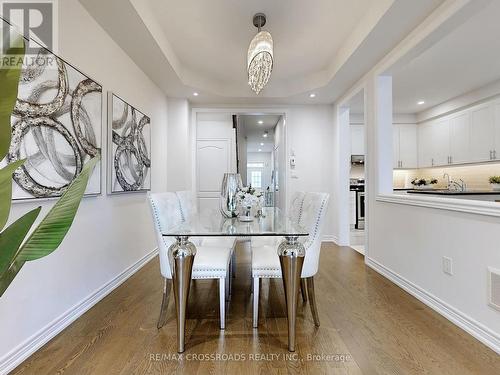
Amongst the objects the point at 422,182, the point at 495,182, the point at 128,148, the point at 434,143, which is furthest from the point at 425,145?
the point at 128,148

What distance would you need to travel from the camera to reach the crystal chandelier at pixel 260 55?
7.69 ft

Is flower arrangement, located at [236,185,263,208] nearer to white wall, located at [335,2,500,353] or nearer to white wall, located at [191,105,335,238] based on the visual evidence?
white wall, located at [335,2,500,353]

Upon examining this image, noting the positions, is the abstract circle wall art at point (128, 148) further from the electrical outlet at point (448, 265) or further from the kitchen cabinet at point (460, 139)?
the kitchen cabinet at point (460, 139)

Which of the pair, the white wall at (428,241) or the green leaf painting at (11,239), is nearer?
the green leaf painting at (11,239)

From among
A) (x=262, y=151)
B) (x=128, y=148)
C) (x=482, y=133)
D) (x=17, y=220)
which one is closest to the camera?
(x=17, y=220)

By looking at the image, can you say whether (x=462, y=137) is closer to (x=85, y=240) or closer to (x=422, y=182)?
(x=422, y=182)

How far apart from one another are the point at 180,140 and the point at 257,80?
214cm

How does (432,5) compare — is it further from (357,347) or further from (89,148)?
(89,148)

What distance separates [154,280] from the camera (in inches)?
110

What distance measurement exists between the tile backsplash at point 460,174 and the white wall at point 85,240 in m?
5.53

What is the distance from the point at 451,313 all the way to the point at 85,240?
288 centimetres

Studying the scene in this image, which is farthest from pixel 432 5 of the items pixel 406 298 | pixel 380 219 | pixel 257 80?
pixel 406 298

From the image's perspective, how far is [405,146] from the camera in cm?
571

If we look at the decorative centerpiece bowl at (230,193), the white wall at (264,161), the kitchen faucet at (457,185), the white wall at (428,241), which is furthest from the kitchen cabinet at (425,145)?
the white wall at (264,161)
